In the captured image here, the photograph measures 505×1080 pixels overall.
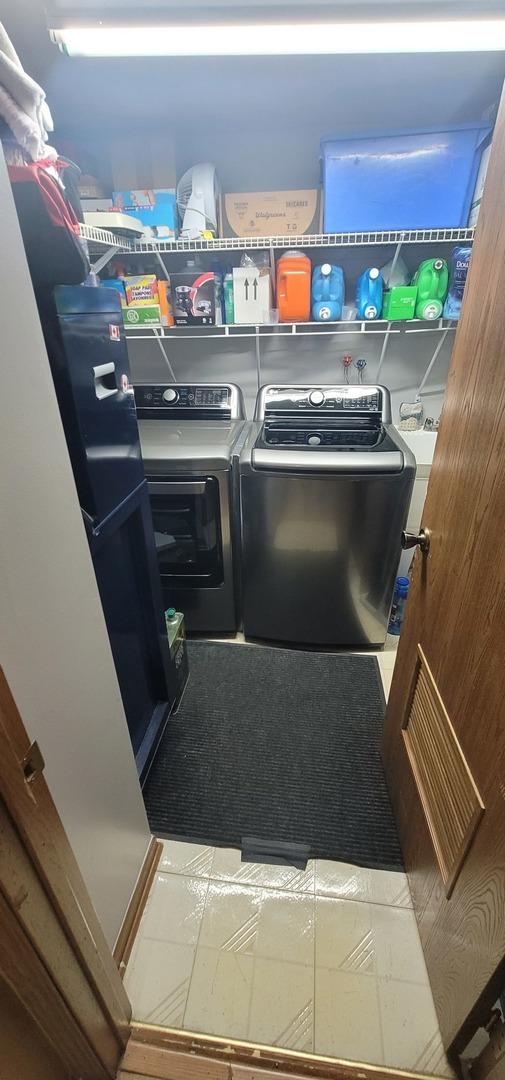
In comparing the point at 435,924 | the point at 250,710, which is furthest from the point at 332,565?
the point at 435,924

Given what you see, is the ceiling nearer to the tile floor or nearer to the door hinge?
the door hinge

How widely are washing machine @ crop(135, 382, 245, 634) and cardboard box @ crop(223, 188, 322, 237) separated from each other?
0.66 m

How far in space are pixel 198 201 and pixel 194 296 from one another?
0.35 meters

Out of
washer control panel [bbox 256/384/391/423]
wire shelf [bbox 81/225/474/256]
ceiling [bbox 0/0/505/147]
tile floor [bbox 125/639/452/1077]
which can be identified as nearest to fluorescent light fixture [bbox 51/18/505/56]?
ceiling [bbox 0/0/505/147]

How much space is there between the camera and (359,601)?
73.4 inches

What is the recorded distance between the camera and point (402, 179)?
1.66 meters

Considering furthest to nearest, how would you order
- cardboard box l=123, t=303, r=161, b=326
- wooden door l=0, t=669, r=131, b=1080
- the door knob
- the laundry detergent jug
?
cardboard box l=123, t=303, r=161, b=326 < the laundry detergent jug < the door knob < wooden door l=0, t=669, r=131, b=1080

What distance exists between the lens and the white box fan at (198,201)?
1.79m

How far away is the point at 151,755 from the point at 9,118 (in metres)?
1.59

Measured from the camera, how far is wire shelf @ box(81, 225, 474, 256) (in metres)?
1.69

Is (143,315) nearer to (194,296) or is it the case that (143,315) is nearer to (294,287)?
(194,296)

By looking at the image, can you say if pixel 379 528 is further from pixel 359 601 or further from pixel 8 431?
pixel 8 431

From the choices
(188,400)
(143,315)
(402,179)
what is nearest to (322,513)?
(188,400)

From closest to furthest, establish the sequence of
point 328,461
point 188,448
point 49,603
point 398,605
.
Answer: point 49,603, point 328,461, point 188,448, point 398,605
